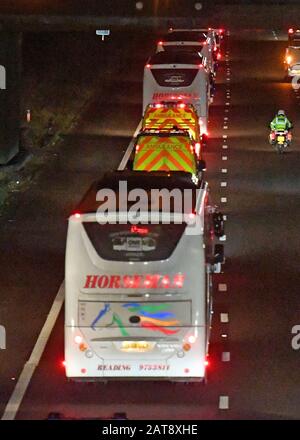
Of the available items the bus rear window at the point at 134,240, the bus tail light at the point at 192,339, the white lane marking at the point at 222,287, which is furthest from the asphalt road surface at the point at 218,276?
the bus rear window at the point at 134,240

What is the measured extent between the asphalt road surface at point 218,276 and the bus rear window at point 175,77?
2092 mm

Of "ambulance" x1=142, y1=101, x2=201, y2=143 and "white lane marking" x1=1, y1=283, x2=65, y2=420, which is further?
"ambulance" x1=142, y1=101, x2=201, y2=143

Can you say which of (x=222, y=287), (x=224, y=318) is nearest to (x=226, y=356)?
(x=224, y=318)

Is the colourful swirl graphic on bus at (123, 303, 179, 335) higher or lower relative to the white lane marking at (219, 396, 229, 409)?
higher

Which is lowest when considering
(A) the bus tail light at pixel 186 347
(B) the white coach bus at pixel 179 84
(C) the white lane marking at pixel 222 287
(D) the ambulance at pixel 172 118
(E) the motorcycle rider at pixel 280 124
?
(C) the white lane marking at pixel 222 287

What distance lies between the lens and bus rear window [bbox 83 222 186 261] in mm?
18188

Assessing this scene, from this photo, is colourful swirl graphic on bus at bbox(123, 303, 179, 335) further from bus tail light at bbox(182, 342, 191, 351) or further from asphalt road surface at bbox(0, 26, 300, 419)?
asphalt road surface at bbox(0, 26, 300, 419)

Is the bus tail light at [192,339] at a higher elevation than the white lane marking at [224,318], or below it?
higher

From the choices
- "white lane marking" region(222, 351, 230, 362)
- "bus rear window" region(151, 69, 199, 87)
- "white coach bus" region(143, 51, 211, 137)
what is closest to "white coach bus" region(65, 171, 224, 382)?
"white lane marking" region(222, 351, 230, 362)

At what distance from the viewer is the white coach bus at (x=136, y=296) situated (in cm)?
1816

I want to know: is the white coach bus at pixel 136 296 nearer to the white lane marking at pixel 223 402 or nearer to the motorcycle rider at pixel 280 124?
the white lane marking at pixel 223 402

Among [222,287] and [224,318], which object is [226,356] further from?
[222,287]
